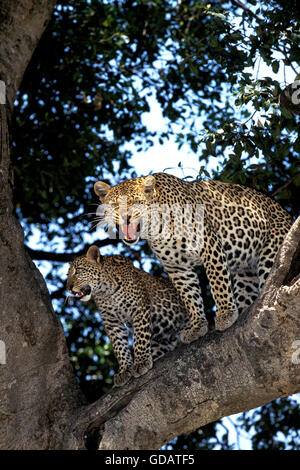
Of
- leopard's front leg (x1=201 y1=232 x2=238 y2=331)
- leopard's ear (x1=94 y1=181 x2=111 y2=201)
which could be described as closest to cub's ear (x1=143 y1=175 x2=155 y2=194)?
leopard's ear (x1=94 y1=181 x2=111 y2=201)

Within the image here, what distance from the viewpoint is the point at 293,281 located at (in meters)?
5.55

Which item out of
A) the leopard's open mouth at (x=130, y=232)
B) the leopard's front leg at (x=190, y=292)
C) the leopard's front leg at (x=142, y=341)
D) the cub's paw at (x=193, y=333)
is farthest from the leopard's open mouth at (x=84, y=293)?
the cub's paw at (x=193, y=333)

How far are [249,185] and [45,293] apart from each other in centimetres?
289

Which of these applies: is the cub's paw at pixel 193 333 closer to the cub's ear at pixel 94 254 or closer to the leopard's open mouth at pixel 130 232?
the leopard's open mouth at pixel 130 232

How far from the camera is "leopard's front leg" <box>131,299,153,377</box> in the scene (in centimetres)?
696

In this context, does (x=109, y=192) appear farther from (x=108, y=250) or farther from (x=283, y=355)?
(x=108, y=250)

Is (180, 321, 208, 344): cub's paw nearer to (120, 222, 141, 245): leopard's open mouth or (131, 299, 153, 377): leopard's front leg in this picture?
(131, 299, 153, 377): leopard's front leg

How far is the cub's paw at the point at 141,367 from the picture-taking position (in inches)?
271

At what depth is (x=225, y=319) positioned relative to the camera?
6.41 m

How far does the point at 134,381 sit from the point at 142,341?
27.6 inches

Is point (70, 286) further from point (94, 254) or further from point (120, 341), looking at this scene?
point (120, 341)

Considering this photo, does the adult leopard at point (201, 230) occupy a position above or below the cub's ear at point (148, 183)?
below
